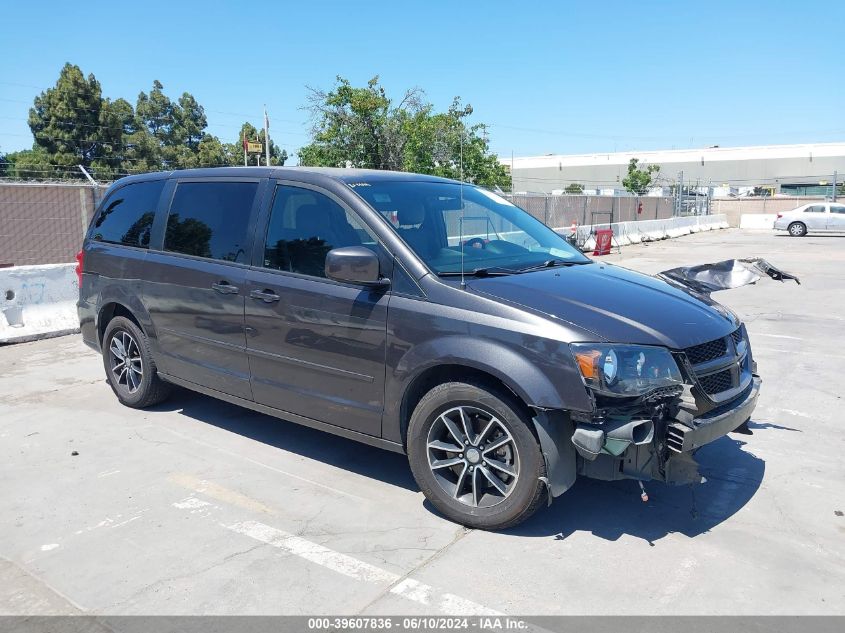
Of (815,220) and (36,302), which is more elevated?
(815,220)

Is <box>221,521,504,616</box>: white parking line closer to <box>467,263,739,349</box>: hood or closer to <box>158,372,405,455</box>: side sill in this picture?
<box>158,372,405,455</box>: side sill

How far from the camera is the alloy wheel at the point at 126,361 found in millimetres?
5934

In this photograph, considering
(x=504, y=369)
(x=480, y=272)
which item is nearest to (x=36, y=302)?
(x=480, y=272)

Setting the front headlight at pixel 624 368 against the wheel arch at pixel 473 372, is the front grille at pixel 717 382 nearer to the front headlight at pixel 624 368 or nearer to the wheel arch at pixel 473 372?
the front headlight at pixel 624 368

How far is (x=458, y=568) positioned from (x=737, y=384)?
6.18ft

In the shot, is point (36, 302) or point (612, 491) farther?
point (36, 302)

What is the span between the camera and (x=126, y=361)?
6.00 metres

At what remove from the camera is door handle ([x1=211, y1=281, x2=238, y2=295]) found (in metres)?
4.82

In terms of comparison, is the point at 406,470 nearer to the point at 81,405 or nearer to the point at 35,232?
the point at 81,405

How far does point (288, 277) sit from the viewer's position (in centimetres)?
455

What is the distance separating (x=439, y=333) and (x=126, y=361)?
3377 mm

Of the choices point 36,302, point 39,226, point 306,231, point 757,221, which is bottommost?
point 36,302

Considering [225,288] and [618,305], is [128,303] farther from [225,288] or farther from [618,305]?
[618,305]

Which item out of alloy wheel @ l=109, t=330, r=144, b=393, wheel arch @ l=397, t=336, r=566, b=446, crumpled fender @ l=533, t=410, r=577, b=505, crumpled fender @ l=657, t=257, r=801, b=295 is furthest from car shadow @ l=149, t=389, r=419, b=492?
crumpled fender @ l=657, t=257, r=801, b=295
